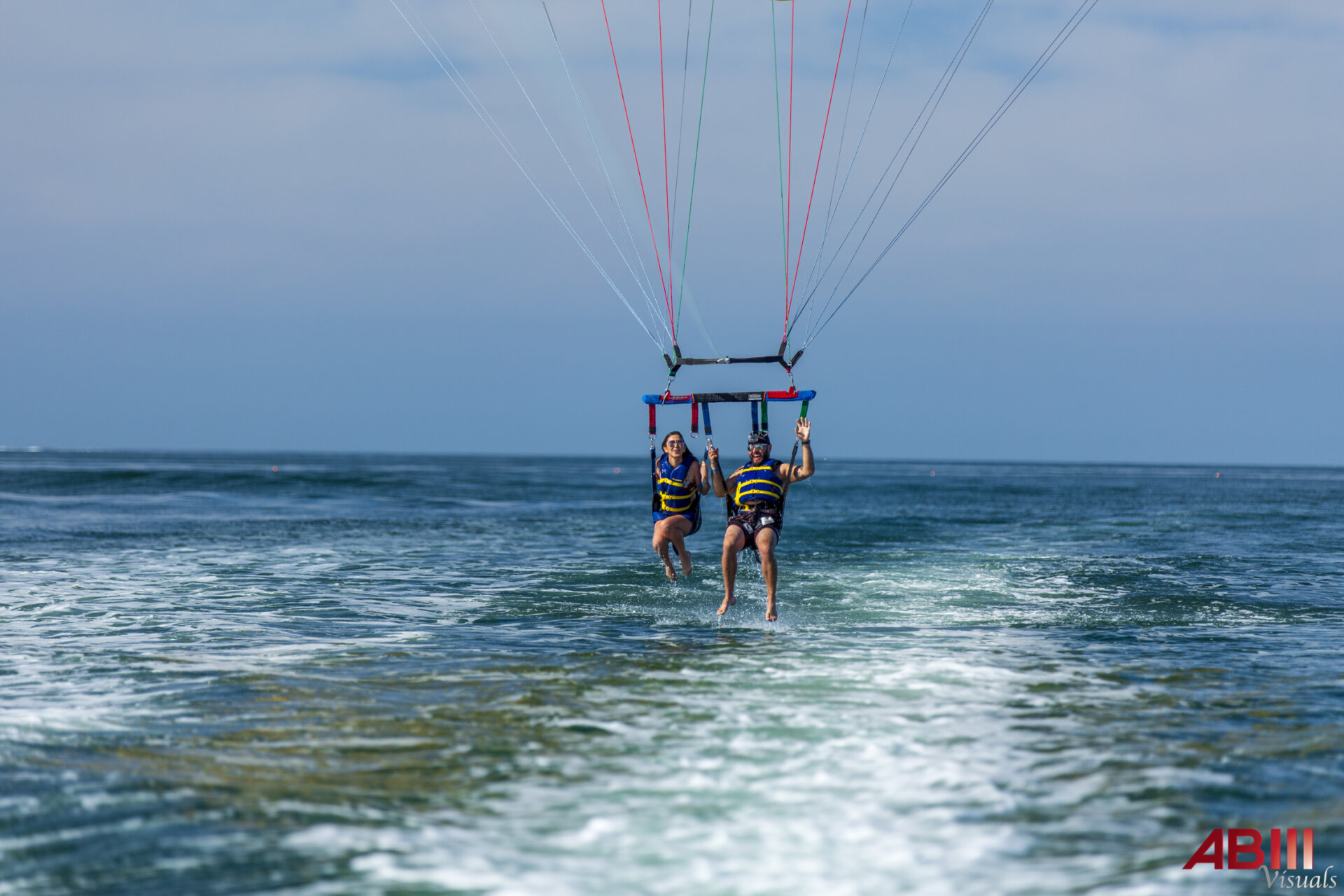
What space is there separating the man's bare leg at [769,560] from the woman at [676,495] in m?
0.99

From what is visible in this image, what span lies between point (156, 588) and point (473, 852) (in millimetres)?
10540

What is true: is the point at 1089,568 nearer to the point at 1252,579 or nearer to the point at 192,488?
the point at 1252,579

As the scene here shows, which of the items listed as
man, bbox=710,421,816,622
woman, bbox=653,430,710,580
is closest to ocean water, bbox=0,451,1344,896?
man, bbox=710,421,816,622

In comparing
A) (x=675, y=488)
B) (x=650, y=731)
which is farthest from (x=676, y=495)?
(x=650, y=731)

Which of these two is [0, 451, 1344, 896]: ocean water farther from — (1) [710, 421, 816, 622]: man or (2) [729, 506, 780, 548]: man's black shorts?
(2) [729, 506, 780, 548]: man's black shorts

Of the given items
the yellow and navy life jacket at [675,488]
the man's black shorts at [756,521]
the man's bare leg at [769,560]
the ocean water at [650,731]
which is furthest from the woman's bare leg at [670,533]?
the man's bare leg at [769,560]

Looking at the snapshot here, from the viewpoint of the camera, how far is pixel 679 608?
11992 mm

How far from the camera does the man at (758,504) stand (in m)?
10.6

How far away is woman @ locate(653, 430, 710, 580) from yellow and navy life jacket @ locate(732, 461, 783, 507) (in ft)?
2.05

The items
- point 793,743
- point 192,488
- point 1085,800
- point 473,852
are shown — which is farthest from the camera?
point 192,488

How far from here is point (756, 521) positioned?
10664mm

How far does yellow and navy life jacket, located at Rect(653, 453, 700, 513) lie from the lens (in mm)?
11492

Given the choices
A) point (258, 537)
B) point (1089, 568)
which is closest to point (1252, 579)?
point (1089, 568)

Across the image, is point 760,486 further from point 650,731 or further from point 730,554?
point 650,731
